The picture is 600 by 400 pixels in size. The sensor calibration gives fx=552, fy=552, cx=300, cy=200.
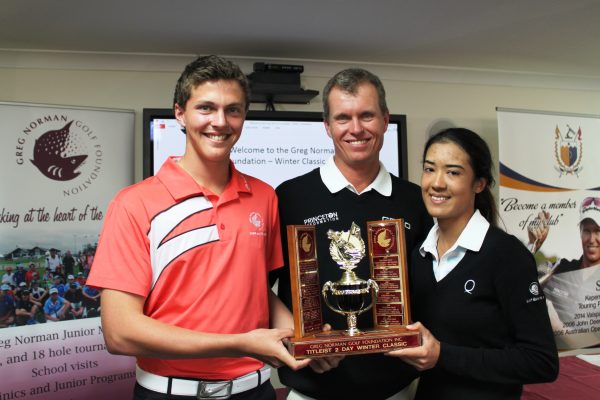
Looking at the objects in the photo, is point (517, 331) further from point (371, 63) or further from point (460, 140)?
point (371, 63)

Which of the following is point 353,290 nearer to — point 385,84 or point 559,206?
point 385,84

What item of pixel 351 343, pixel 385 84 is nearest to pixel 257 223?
pixel 351 343

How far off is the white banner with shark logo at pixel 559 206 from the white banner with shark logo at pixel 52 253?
124 inches

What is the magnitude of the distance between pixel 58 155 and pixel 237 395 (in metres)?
2.78

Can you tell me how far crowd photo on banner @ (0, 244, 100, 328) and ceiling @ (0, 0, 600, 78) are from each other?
145 centimetres

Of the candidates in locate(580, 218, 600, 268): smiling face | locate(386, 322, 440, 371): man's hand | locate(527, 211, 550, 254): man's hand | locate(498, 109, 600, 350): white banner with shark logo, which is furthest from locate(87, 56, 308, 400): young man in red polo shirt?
locate(580, 218, 600, 268): smiling face

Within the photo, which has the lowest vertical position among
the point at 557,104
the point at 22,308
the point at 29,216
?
the point at 22,308

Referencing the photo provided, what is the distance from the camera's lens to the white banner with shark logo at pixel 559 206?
14.9 ft

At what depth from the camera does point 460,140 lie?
1.63 metres

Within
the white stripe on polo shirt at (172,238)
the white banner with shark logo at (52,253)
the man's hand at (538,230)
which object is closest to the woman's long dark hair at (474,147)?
the white stripe on polo shirt at (172,238)

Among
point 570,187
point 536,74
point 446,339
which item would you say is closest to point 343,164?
point 446,339

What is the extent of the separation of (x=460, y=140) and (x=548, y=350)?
2.05ft

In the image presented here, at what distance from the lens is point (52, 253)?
3668 mm

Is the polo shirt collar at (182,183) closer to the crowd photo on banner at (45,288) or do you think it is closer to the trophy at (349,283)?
the trophy at (349,283)
